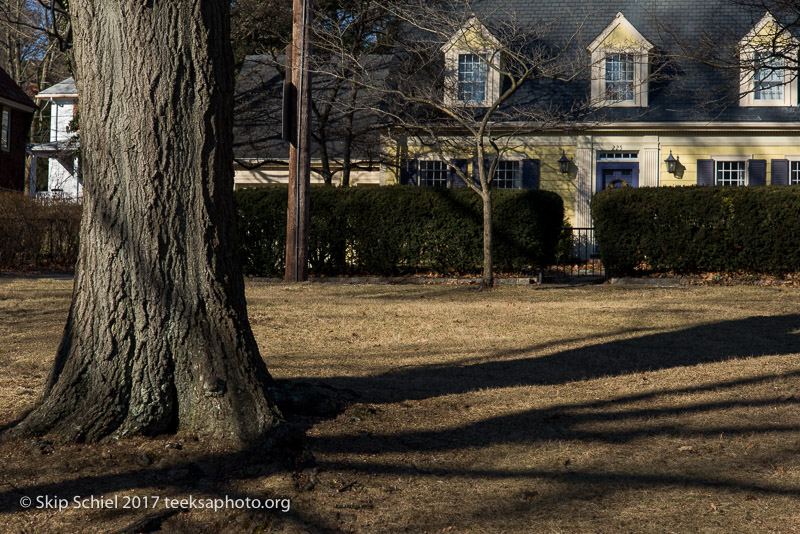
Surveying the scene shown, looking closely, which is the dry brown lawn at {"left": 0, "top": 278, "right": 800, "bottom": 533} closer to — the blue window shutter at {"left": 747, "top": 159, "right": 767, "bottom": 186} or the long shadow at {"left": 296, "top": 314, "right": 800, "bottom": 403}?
the long shadow at {"left": 296, "top": 314, "right": 800, "bottom": 403}

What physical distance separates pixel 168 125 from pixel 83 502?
1.89m

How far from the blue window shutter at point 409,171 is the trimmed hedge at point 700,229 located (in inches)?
266

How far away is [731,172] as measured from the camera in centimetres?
1894

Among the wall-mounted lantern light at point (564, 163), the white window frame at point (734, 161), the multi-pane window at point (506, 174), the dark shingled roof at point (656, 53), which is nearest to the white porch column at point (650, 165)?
the dark shingled roof at point (656, 53)

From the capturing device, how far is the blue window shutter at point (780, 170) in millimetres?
18594

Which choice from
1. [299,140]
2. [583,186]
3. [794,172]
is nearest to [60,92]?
[299,140]

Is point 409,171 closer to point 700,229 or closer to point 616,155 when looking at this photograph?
point 616,155

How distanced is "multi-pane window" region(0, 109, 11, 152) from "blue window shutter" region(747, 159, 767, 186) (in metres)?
26.6

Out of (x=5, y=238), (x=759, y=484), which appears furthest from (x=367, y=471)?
(x=5, y=238)

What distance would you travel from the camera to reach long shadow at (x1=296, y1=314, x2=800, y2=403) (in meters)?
5.41

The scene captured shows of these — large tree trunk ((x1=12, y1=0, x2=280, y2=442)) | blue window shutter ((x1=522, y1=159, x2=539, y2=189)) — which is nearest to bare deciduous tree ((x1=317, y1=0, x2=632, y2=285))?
blue window shutter ((x1=522, y1=159, x2=539, y2=189))

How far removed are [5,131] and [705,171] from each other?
84.1 ft

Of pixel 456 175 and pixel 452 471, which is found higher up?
pixel 456 175

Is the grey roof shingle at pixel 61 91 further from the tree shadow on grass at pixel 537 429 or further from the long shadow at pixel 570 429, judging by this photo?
the long shadow at pixel 570 429
